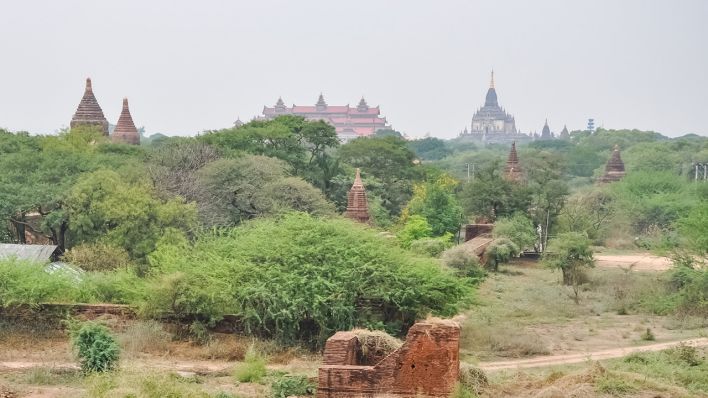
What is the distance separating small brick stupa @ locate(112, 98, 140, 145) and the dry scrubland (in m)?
27.1

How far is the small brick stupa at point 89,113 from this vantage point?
55219 millimetres

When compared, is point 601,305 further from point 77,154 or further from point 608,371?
point 77,154

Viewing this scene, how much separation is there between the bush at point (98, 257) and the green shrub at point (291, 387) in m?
14.3

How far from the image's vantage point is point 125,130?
56.8 metres

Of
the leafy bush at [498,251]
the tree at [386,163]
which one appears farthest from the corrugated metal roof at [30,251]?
the tree at [386,163]

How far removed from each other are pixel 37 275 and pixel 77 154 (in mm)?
18516

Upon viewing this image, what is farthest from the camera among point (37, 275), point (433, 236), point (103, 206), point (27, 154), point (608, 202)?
point (608, 202)

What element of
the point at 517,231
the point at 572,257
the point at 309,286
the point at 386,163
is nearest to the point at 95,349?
the point at 309,286

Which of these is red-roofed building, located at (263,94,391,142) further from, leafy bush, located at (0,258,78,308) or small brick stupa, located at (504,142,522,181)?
leafy bush, located at (0,258,78,308)

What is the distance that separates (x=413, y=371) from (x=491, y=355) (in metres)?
7.63

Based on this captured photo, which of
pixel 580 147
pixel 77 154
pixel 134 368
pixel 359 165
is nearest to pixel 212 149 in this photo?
pixel 77 154

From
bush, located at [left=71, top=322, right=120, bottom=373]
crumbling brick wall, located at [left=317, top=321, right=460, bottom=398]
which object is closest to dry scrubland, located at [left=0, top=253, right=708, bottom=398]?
bush, located at [left=71, top=322, right=120, bottom=373]

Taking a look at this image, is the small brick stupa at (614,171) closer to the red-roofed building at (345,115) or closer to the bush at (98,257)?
the bush at (98,257)

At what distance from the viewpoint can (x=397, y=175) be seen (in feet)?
191
